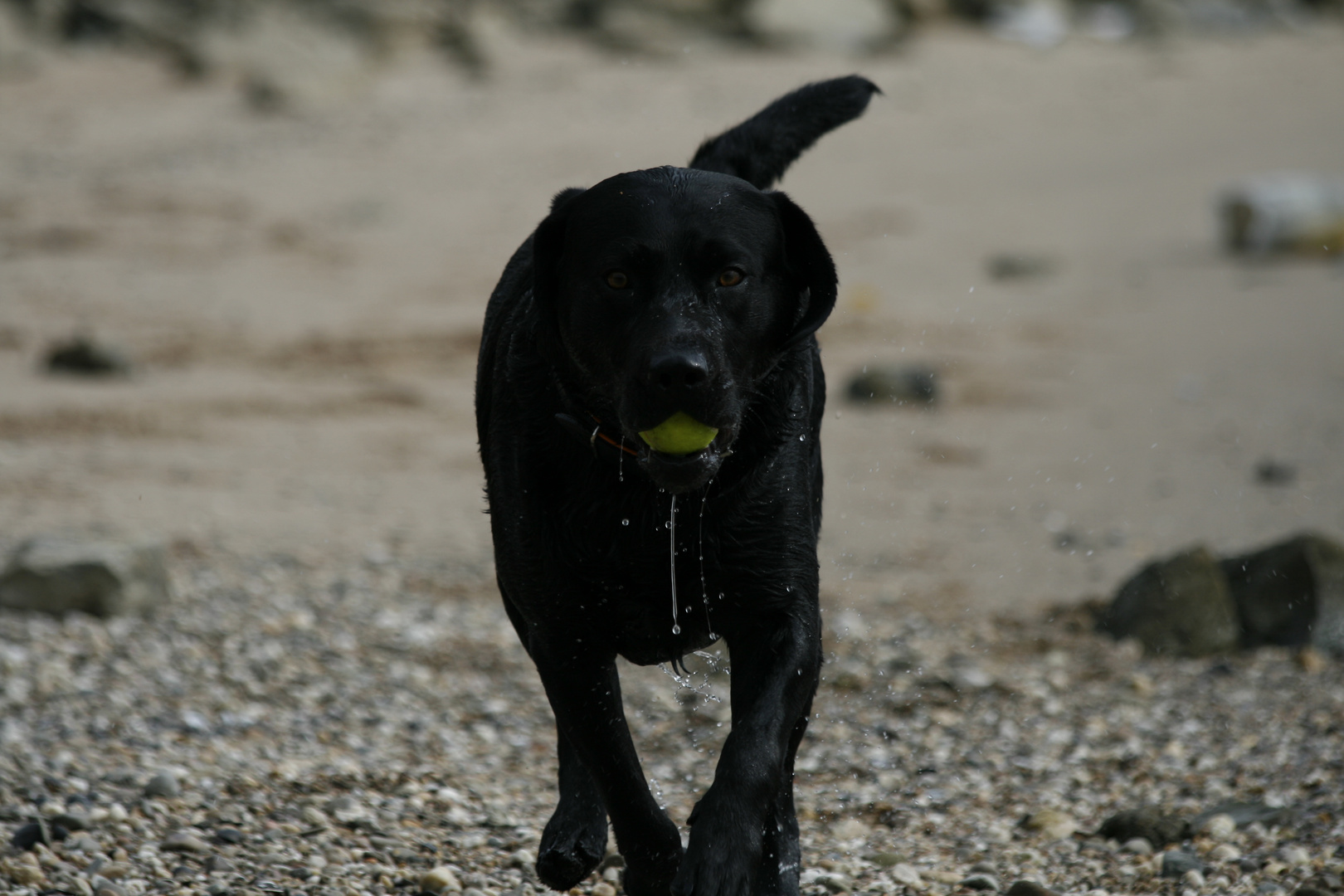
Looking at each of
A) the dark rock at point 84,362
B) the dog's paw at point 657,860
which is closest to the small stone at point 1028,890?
the dog's paw at point 657,860

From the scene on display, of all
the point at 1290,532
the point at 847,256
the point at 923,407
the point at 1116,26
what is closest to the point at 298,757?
the point at 1290,532

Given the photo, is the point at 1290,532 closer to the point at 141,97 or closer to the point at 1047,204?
the point at 1047,204

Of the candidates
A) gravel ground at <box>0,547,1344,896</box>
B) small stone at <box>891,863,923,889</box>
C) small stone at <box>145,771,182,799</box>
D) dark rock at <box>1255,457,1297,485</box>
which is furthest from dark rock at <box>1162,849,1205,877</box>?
dark rock at <box>1255,457,1297,485</box>

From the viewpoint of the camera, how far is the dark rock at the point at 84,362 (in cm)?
1104

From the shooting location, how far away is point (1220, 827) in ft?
15.1

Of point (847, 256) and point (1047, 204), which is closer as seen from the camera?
point (847, 256)

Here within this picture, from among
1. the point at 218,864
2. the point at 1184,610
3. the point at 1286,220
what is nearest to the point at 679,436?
the point at 218,864

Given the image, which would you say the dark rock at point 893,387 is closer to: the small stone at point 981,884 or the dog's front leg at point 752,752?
the small stone at point 981,884

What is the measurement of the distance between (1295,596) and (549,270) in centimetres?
407

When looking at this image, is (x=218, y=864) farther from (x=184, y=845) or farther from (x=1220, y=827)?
(x=1220, y=827)

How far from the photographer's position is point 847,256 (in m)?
14.5

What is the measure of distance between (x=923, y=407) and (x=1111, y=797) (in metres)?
5.52

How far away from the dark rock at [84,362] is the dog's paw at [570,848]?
8057mm

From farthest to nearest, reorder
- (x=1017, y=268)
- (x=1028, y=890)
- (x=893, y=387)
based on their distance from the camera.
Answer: (x=1017, y=268), (x=893, y=387), (x=1028, y=890)
